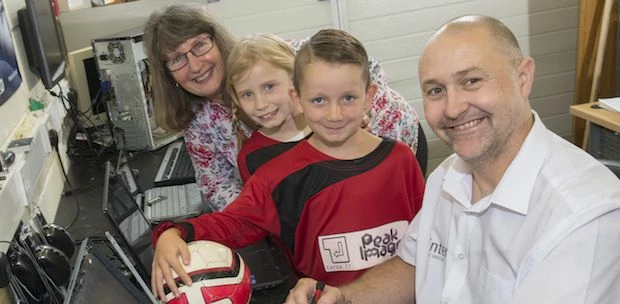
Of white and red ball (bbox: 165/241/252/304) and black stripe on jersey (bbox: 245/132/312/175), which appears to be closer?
white and red ball (bbox: 165/241/252/304)

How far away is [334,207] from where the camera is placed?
1.61 m

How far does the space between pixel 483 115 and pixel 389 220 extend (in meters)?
0.54

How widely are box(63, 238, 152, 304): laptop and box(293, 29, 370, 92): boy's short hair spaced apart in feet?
2.46

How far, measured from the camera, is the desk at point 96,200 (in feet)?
4.99

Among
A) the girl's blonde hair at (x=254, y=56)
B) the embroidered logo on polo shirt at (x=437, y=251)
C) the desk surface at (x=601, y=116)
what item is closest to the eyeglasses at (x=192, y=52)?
the girl's blonde hair at (x=254, y=56)

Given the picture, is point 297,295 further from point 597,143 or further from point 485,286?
point 597,143

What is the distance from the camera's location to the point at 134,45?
114 inches

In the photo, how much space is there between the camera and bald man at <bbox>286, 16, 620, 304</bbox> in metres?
1.01

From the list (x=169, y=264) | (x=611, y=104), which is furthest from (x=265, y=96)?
(x=611, y=104)

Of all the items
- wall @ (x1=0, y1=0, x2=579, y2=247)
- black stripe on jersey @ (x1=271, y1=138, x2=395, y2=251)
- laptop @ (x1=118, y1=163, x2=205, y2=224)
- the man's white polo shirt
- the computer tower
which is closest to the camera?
the man's white polo shirt

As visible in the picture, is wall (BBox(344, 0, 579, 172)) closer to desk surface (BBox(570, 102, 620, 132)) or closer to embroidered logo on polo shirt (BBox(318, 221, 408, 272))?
desk surface (BBox(570, 102, 620, 132))

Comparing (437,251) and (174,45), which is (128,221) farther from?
(437,251)

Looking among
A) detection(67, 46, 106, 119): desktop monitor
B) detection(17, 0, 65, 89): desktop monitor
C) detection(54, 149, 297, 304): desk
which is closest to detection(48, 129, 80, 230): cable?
detection(54, 149, 297, 304): desk

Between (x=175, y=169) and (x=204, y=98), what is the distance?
59cm
